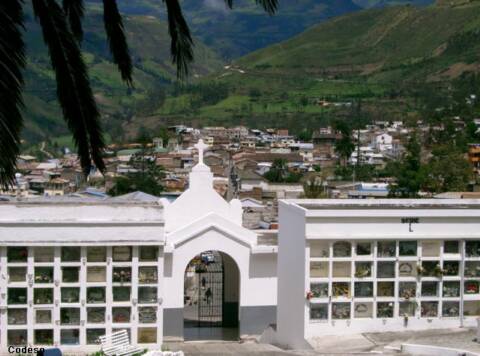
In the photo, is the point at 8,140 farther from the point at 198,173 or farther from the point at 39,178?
the point at 39,178

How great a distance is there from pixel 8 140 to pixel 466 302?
471 inches

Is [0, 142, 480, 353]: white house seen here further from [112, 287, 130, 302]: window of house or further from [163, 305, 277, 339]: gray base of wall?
[163, 305, 277, 339]: gray base of wall

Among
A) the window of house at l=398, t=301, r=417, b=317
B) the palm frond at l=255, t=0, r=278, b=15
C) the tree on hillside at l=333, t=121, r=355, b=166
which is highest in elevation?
the tree on hillside at l=333, t=121, r=355, b=166

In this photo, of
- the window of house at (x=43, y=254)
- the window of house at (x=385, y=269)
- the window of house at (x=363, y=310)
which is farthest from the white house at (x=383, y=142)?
the window of house at (x=43, y=254)

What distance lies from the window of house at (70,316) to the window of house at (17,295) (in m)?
0.61

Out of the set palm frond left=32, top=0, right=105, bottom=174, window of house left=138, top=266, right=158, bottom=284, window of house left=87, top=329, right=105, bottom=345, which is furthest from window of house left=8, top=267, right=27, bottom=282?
palm frond left=32, top=0, right=105, bottom=174

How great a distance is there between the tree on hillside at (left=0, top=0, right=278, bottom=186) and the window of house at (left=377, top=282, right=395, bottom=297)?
10522 millimetres

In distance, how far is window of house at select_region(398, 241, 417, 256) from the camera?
14141 mm

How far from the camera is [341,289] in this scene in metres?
14.1

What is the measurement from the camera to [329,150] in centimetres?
7194

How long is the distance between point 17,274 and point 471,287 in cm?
689

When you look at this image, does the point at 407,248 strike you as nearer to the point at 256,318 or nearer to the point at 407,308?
the point at 407,308

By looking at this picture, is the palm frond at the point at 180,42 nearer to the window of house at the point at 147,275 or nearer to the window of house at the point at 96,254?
the window of house at the point at 96,254

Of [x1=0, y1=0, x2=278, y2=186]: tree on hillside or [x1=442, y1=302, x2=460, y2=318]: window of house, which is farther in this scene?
[x1=442, y1=302, x2=460, y2=318]: window of house
